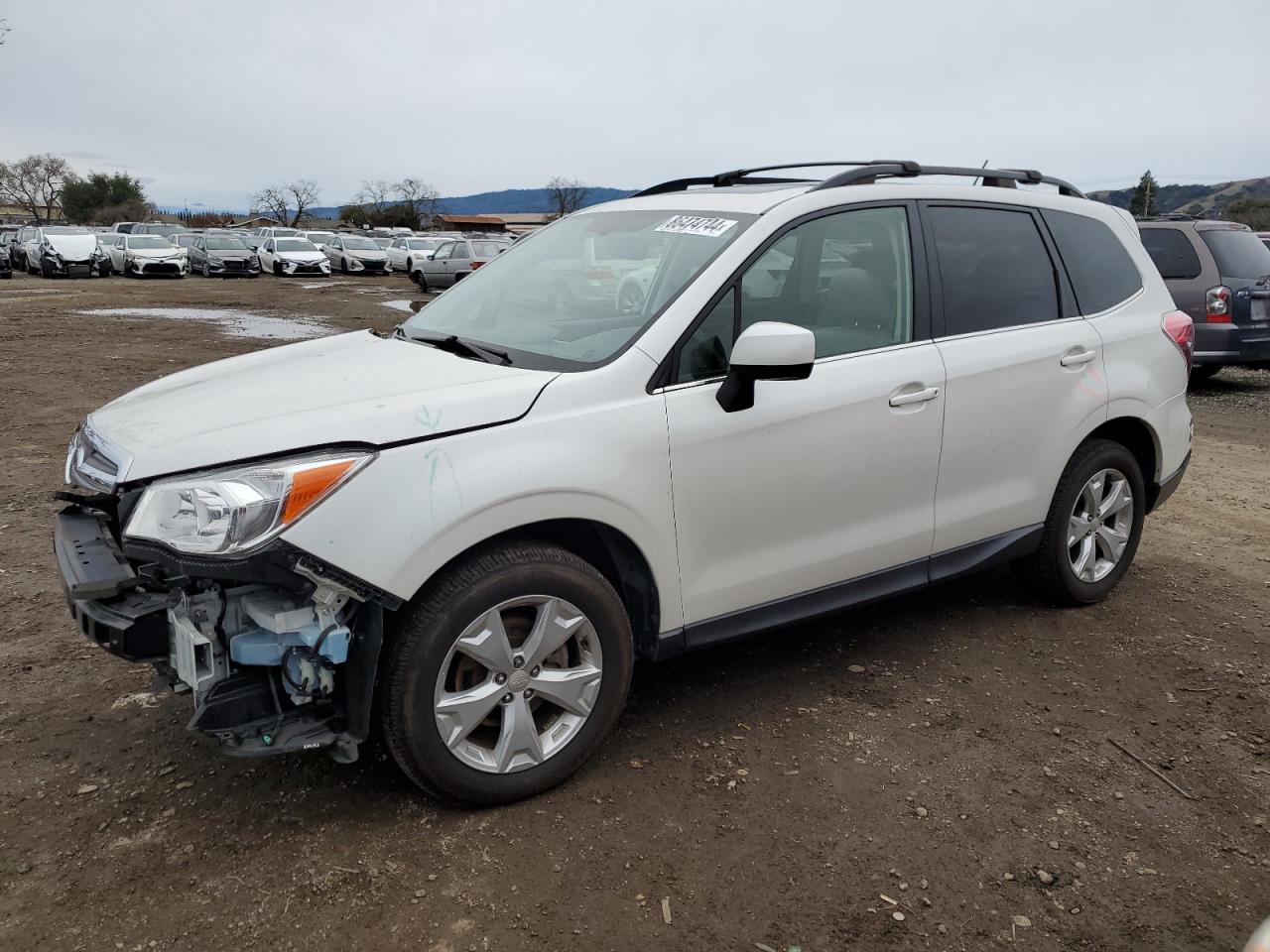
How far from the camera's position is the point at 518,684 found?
2.95 meters

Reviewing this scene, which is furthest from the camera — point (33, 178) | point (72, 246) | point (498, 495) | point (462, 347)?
point (33, 178)

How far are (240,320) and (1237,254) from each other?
48.9ft

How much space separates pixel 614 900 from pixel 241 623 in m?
1.24

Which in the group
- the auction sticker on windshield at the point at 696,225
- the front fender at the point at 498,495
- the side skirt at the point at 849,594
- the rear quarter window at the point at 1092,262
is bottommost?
the side skirt at the point at 849,594

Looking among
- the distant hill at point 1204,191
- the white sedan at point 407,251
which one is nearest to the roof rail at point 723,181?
the white sedan at point 407,251

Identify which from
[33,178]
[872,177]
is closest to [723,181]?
[872,177]

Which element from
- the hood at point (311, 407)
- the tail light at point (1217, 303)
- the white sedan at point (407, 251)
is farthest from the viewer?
the white sedan at point (407, 251)

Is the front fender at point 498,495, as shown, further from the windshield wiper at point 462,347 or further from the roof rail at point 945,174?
the roof rail at point 945,174

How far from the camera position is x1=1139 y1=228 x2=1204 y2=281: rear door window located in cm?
1073

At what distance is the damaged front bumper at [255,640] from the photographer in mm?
2631

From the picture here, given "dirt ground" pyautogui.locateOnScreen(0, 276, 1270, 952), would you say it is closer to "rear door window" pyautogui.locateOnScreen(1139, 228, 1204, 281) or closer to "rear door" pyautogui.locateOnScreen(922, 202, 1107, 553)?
"rear door" pyautogui.locateOnScreen(922, 202, 1107, 553)

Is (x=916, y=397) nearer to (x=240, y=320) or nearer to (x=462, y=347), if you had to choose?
(x=462, y=347)

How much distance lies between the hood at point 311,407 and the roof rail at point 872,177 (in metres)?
1.48

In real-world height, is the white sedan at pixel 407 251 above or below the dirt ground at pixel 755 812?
above
